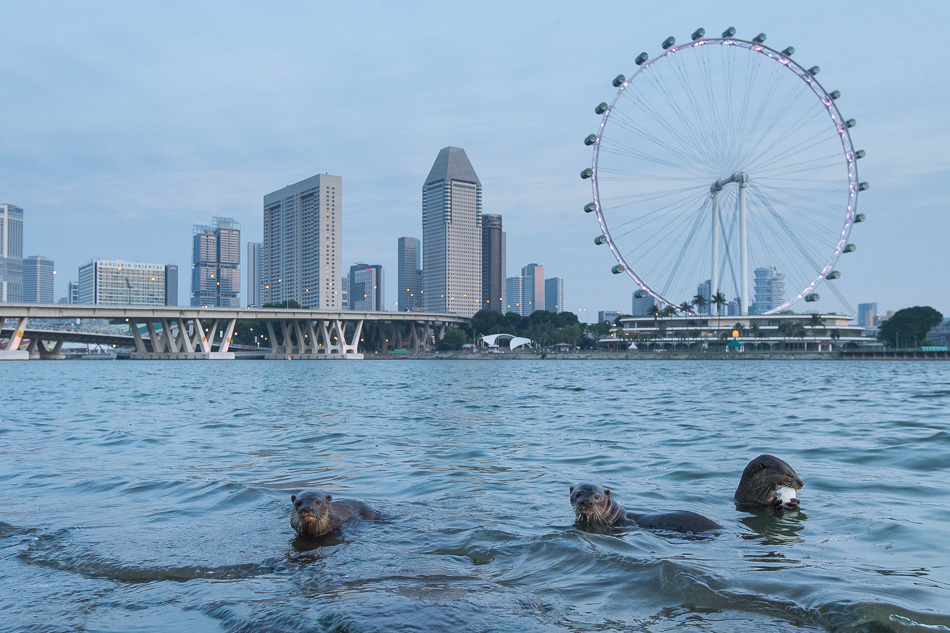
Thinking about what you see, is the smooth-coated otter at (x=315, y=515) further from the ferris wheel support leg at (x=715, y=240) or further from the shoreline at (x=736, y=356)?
the shoreline at (x=736, y=356)

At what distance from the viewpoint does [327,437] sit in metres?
19.1

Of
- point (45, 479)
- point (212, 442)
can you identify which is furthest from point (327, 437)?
point (45, 479)

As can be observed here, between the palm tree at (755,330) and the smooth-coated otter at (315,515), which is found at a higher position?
the palm tree at (755,330)

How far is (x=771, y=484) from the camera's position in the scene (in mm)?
9469

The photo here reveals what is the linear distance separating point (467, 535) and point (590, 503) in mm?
1447

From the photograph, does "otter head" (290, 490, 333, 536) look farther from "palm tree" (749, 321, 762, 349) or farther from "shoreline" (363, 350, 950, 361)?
"palm tree" (749, 321, 762, 349)

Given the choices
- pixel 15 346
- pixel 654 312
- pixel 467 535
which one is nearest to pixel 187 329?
pixel 15 346

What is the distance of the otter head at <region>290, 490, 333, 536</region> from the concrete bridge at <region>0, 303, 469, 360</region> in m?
118

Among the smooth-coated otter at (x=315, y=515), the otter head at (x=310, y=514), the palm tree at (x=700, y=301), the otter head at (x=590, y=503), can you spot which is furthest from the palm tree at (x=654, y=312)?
the otter head at (x=310, y=514)

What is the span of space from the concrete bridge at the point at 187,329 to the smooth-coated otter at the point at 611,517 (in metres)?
120

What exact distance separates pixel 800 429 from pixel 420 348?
582ft

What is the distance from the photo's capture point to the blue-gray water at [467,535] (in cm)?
572

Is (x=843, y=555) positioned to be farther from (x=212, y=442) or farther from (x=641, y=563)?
(x=212, y=442)

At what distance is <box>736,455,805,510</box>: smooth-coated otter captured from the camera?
938 centimetres
